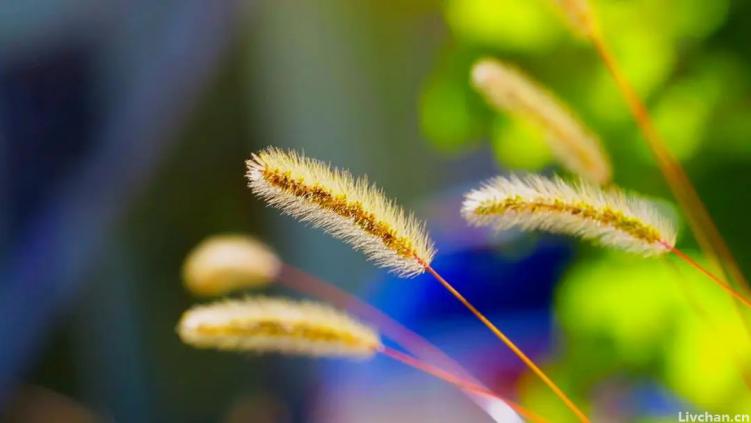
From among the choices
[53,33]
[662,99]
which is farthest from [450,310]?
[53,33]

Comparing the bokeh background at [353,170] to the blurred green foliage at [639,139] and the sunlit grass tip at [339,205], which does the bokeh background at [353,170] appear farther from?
the sunlit grass tip at [339,205]

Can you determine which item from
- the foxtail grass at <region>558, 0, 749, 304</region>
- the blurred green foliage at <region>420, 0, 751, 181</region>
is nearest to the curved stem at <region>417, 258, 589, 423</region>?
the foxtail grass at <region>558, 0, 749, 304</region>

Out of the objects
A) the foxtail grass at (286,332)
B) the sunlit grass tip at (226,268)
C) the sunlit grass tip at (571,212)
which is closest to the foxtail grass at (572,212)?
the sunlit grass tip at (571,212)

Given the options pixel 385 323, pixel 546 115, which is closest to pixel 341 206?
pixel 546 115

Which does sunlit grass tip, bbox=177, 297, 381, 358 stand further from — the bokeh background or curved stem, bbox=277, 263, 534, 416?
the bokeh background

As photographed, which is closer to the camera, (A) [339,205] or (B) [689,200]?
(A) [339,205]

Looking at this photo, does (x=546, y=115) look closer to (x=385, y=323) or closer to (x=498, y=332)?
(x=498, y=332)
